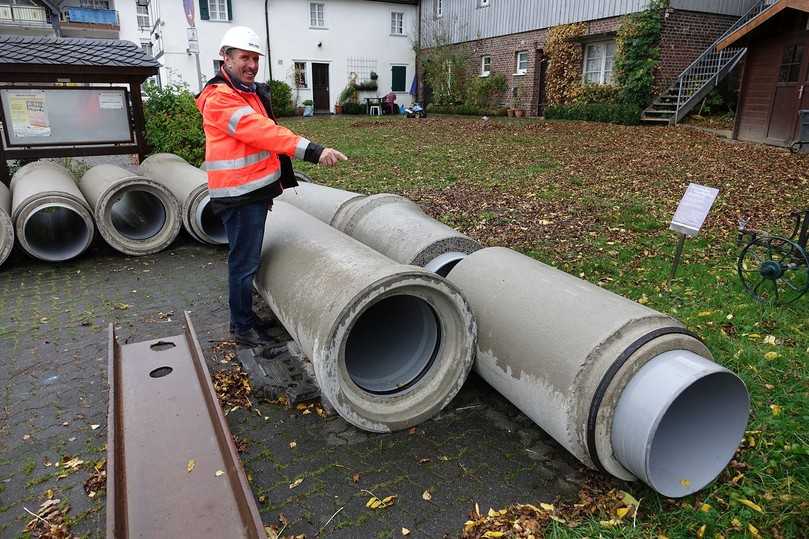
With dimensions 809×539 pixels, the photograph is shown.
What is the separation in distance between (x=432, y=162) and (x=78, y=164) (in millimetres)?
7066

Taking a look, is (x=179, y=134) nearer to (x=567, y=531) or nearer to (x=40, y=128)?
(x=40, y=128)

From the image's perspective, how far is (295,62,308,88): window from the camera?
3128cm

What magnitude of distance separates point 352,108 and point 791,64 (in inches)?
828

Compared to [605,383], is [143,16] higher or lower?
higher

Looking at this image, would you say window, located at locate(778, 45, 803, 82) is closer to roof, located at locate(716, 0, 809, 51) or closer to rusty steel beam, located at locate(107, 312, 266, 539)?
roof, located at locate(716, 0, 809, 51)

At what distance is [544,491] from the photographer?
307cm

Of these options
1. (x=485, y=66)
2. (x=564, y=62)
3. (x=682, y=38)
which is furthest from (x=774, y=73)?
(x=485, y=66)

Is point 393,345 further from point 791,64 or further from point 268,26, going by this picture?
point 268,26

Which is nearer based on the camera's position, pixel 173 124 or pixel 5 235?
pixel 5 235

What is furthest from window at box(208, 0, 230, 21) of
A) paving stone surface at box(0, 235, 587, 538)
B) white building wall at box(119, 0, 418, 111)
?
paving stone surface at box(0, 235, 587, 538)

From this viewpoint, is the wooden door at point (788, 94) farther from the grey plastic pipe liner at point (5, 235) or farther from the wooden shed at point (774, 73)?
the grey plastic pipe liner at point (5, 235)

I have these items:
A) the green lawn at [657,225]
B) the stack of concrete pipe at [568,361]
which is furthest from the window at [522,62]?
the stack of concrete pipe at [568,361]

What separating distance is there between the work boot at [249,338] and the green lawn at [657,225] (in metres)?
2.72

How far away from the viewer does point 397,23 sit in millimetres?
33062
